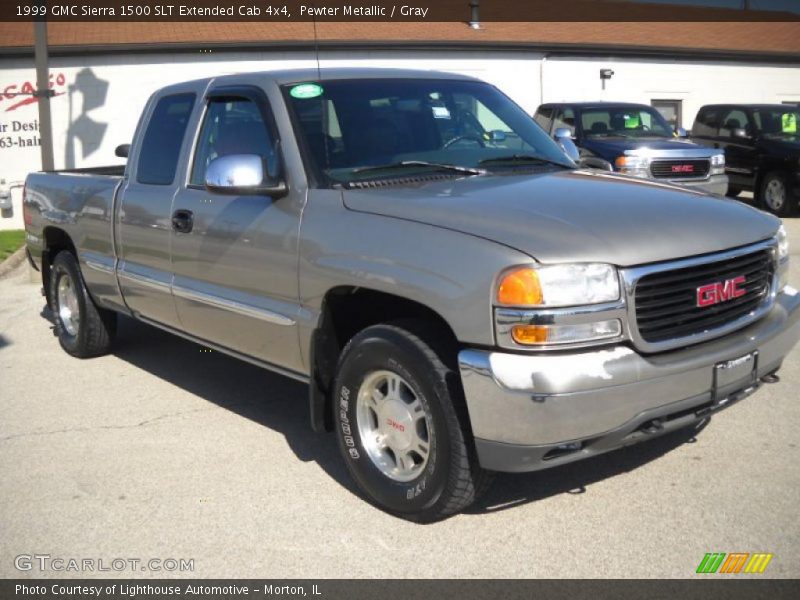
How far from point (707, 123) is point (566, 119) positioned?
4111mm

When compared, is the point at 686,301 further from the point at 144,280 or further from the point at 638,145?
the point at 638,145

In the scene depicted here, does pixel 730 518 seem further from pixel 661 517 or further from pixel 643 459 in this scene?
pixel 643 459

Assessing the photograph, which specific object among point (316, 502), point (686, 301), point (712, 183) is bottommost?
point (316, 502)

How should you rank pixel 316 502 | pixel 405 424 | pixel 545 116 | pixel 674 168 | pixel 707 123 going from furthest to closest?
pixel 707 123, pixel 545 116, pixel 674 168, pixel 316 502, pixel 405 424

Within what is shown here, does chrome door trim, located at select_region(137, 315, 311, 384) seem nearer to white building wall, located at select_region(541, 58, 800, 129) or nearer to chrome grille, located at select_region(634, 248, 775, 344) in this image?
chrome grille, located at select_region(634, 248, 775, 344)

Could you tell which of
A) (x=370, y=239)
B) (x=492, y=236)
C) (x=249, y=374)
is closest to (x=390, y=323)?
(x=370, y=239)

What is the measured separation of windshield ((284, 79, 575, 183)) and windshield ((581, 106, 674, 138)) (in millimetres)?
8452

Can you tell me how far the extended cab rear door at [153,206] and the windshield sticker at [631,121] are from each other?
9.20 meters

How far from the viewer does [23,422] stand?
5375mm

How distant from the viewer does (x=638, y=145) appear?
12.1 metres

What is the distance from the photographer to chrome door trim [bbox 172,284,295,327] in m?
4.24

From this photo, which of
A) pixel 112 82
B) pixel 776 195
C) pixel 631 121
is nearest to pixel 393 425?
pixel 631 121

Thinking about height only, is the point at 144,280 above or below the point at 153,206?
below

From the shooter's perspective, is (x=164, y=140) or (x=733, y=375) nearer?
(x=733, y=375)
